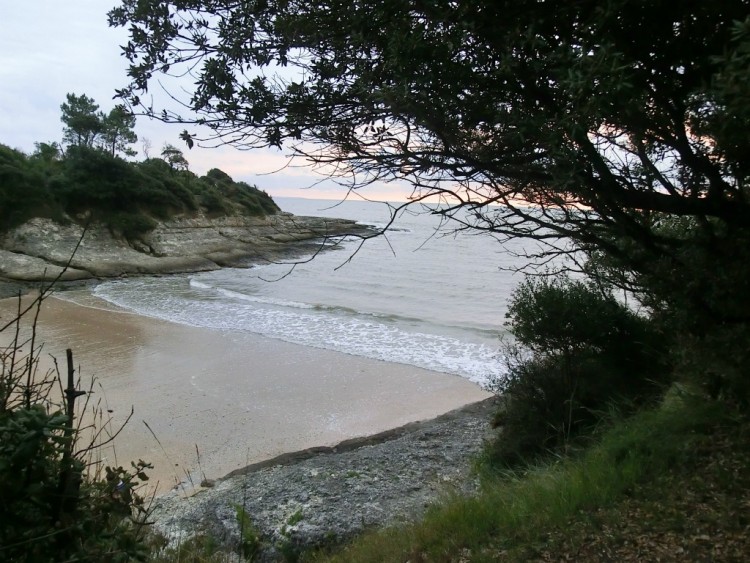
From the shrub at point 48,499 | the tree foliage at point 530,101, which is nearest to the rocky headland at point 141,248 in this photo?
the tree foliage at point 530,101

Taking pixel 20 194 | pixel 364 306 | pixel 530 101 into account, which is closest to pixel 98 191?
pixel 20 194

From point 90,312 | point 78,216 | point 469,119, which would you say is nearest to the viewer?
point 469,119

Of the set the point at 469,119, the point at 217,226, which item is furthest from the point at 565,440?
the point at 217,226

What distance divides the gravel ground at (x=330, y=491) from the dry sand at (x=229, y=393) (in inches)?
28.4

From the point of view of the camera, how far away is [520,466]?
570 cm

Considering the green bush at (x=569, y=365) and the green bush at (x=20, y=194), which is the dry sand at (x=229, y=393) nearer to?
the green bush at (x=569, y=365)

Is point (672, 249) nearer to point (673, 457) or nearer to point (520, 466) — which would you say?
point (673, 457)

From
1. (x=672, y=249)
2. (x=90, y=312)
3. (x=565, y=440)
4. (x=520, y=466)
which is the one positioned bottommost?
(x=90, y=312)

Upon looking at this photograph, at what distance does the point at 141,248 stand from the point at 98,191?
480 centimetres

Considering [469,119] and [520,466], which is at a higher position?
[469,119]

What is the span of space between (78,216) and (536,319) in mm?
30833

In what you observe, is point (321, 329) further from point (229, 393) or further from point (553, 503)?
point (553, 503)

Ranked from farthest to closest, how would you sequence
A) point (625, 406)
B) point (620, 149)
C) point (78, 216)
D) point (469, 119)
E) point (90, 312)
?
point (78, 216) → point (90, 312) → point (625, 406) → point (620, 149) → point (469, 119)

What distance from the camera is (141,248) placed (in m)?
31.1
